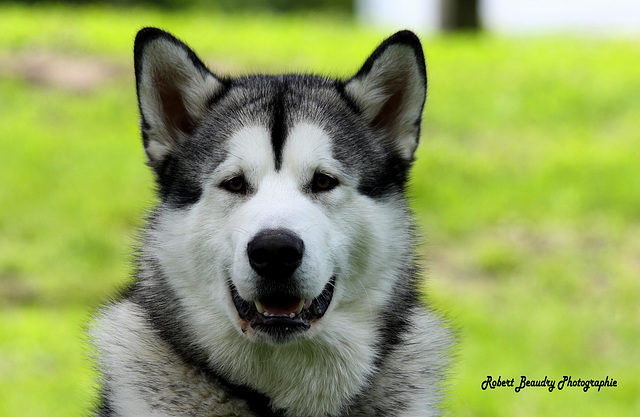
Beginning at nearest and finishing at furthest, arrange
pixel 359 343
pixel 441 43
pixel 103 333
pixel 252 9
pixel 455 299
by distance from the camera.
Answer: pixel 359 343, pixel 103 333, pixel 455 299, pixel 441 43, pixel 252 9

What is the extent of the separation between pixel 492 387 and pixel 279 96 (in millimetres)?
4425

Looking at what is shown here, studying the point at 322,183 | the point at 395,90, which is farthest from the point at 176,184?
the point at 395,90

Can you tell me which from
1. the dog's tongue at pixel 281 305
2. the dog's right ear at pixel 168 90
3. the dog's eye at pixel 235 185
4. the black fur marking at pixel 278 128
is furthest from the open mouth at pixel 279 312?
the dog's right ear at pixel 168 90

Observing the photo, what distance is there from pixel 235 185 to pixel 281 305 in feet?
2.14

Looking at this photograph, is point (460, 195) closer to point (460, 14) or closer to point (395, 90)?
point (395, 90)

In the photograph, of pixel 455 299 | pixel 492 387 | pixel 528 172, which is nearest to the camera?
pixel 492 387

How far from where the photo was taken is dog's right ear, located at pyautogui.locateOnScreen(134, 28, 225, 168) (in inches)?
180

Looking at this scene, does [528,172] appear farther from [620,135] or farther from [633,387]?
[633,387]

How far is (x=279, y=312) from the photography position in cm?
414

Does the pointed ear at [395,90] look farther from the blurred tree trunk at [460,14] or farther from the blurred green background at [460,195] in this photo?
the blurred tree trunk at [460,14]

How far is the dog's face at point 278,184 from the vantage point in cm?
407

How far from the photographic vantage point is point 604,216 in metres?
12.1

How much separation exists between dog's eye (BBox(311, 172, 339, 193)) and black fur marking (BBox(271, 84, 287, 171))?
0.64 ft

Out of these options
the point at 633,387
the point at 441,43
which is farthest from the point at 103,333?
the point at 441,43
